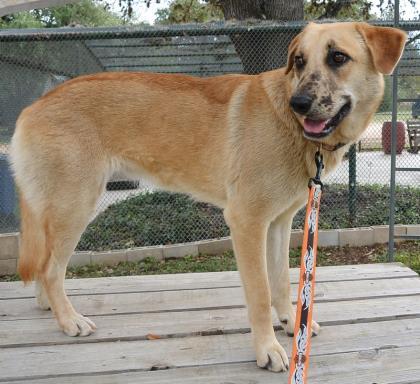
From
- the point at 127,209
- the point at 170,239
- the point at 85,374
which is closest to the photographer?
the point at 85,374

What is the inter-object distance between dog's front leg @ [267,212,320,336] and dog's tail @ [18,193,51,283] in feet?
4.08

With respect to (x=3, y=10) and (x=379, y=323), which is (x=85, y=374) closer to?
(x=379, y=323)

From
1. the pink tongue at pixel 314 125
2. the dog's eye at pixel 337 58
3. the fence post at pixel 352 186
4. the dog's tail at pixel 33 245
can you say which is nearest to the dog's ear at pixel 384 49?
the dog's eye at pixel 337 58

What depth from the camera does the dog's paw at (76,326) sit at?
2.44 m

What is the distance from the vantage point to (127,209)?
5863mm

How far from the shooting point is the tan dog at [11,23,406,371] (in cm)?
215

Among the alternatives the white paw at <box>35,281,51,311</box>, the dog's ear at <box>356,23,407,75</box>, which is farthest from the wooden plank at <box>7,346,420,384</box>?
the dog's ear at <box>356,23,407,75</box>

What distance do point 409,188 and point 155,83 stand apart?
4.97 meters

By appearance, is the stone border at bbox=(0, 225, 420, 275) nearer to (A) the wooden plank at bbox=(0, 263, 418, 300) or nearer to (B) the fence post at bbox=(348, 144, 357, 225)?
(B) the fence post at bbox=(348, 144, 357, 225)

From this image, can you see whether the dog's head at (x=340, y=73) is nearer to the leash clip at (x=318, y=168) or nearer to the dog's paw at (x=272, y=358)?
the leash clip at (x=318, y=168)

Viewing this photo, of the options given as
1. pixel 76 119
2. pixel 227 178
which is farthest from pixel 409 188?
pixel 76 119

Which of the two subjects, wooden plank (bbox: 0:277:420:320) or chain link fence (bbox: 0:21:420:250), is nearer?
wooden plank (bbox: 0:277:420:320)

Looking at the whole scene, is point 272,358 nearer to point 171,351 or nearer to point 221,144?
point 171,351

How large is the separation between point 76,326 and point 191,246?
8.63 feet
